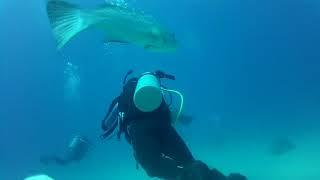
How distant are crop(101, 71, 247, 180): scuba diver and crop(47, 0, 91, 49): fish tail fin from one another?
98 centimetres

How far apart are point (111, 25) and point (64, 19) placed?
18.5 inches

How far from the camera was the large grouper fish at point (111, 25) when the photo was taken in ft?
11.0

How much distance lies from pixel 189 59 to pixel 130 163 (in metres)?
55.5

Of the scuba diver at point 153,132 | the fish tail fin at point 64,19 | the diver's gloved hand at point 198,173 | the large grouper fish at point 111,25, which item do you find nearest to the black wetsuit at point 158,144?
the scuba diver at point 153,132

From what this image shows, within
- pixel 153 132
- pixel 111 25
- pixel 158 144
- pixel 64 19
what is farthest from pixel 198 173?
pixel 64 19

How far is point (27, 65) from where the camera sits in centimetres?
5884

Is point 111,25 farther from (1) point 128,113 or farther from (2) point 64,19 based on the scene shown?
(1) point 128,113

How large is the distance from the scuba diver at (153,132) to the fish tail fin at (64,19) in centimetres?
98

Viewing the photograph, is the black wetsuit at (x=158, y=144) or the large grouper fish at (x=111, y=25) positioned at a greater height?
the large grouper fish at (x=111, y=25)

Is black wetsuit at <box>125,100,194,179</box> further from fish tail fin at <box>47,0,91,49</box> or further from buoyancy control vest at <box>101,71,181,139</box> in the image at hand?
fish tail fin at <box>47,0,91,49</box>

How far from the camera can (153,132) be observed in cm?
413

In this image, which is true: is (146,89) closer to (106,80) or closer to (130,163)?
(130,163)

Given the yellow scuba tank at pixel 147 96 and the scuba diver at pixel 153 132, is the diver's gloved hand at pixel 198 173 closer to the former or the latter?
the scuba diver at pixel 153 132

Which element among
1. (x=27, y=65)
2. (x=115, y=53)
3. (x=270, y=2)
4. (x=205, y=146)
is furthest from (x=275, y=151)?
(x=115, y=53)
